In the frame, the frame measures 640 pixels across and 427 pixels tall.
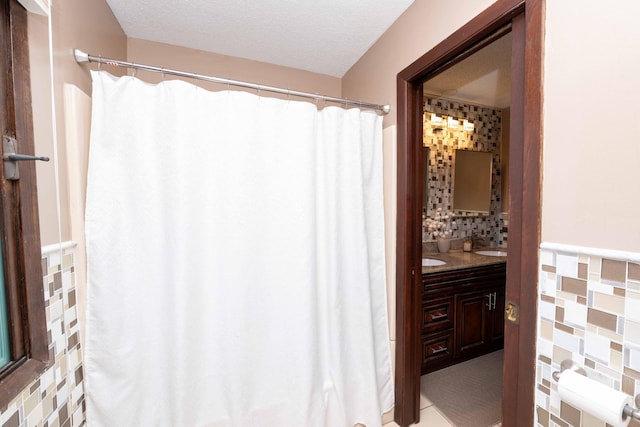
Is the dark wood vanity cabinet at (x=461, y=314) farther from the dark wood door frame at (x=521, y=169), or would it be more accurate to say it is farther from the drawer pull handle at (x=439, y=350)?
the dark wood door frame at (x=521, y=169)

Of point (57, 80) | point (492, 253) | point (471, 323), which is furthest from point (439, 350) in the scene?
point (57, 80)

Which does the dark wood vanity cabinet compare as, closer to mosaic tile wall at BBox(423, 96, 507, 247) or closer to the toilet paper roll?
mosaic tile wall at BBox(423, 96, 507, 247)

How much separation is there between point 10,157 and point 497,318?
313 cm

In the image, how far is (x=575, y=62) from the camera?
78cm

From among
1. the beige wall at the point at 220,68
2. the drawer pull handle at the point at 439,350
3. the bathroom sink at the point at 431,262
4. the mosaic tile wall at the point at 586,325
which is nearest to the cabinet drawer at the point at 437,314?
the drawer pull handle at the point at 439,350

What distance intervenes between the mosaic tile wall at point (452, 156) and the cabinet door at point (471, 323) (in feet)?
2.44

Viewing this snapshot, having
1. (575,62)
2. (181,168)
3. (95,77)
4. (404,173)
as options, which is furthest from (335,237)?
(95,77)

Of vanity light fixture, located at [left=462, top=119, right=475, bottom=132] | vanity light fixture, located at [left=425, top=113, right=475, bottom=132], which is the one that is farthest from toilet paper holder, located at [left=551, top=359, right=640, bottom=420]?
vanity light fixture, located at [left=462, top=119, right=475, bottom=132]

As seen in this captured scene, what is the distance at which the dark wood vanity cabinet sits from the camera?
204 centimetres

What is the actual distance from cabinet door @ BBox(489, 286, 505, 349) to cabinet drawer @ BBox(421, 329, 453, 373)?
1.61ft

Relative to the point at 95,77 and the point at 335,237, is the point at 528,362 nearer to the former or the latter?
the point at 335,237

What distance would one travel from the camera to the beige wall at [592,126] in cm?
68

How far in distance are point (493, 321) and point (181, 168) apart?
8.83 feet

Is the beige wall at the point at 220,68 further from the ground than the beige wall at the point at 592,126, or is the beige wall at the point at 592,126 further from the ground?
the beige wall at the point at 220,68
